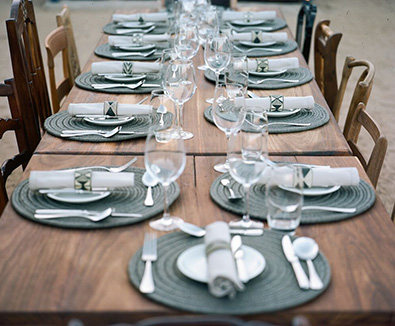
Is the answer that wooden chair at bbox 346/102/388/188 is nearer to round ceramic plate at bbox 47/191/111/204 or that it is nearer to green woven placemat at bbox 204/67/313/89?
green woven placemat at bbox 204/67/313/89

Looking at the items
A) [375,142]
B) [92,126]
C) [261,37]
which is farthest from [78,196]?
[261,37]

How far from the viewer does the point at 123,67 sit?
232cm

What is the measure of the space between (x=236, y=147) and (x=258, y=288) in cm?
39

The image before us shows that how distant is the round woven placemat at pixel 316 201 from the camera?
1.34m

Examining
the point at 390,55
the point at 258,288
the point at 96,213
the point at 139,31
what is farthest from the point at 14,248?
the point at 390,55

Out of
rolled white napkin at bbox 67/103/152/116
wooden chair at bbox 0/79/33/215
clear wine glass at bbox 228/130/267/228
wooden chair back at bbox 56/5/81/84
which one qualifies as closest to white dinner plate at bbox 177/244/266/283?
clear wine glass at bbox 228/130/267/228

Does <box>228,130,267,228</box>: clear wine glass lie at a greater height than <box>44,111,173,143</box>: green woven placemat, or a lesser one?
greater

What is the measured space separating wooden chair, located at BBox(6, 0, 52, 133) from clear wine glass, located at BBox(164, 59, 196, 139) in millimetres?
719

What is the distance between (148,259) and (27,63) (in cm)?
151

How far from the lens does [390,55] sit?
5727mm

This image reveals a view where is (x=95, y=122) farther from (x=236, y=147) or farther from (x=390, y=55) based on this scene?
(x=390, y=55)

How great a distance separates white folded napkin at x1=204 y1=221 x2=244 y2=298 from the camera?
3.37 feet

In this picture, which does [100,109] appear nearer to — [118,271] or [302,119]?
[302,119]

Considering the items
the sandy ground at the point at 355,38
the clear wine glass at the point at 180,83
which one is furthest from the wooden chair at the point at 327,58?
the clear wine glass at the point at 180,83
